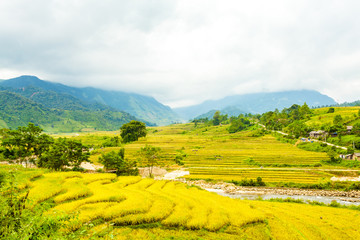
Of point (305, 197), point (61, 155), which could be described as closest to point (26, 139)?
point (61, 155)

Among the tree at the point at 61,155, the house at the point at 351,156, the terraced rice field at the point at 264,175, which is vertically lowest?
the terraced rice field at the point at 264,175

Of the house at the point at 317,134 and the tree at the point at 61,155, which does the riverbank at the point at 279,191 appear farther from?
the house at the point at 317,134

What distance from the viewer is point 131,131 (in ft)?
455

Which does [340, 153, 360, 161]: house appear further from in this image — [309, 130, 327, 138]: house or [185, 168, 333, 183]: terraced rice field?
[309, 130, 327, 138]: house

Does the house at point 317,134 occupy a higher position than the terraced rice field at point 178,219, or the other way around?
the house at point 317,134

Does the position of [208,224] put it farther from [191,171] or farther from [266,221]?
[191,171]

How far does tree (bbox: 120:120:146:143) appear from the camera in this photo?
135 meters

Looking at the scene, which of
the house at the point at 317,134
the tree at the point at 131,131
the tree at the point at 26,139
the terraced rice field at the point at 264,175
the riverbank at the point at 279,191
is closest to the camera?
the riverbank at the point at 279,191

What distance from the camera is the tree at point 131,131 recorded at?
13512 centimetres

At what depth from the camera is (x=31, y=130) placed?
4853 cm

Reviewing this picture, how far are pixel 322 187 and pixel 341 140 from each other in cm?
6444

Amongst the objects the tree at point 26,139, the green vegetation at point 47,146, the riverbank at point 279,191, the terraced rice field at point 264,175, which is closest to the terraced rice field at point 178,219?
the green vegetation at point 47,146

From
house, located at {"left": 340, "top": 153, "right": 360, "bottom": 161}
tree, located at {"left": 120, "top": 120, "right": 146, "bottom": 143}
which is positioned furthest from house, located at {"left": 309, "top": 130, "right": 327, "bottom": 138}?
tree, located at {"left": 120, "top": 120, "right": 146, "bottom": 143}

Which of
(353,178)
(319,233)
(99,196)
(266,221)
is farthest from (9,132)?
(353,178)
